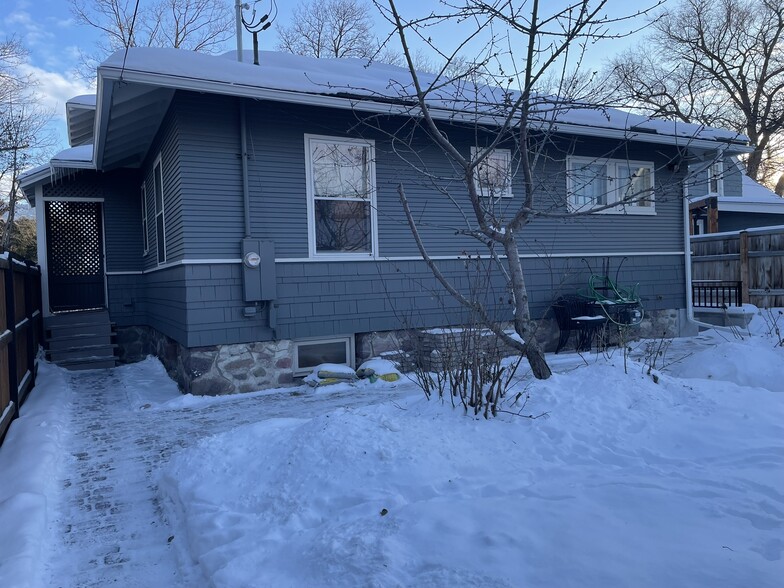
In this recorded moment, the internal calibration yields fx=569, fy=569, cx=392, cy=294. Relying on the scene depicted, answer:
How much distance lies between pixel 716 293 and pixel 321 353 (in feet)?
32.5

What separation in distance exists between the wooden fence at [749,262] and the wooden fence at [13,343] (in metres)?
13.0

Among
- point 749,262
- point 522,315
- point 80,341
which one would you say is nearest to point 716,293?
point 749,262

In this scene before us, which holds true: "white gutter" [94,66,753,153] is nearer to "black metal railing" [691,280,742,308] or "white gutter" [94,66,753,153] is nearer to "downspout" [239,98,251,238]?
"downspout" [239,98,251,238]

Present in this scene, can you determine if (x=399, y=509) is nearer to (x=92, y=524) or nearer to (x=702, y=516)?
(x=702, y=516)

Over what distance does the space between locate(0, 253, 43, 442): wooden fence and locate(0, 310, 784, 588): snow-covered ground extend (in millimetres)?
534

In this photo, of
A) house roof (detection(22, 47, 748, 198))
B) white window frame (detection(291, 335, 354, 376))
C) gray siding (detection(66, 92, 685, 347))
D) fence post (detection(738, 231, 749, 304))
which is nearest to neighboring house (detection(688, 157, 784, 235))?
fence post (detection(738, 231, 749, 304))

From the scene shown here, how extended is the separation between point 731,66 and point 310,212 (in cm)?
2537

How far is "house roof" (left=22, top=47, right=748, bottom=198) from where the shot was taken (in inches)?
227

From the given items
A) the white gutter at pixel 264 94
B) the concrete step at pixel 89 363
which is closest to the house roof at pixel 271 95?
the white gutter at pixel 264 94

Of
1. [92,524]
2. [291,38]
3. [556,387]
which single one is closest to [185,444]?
[92,524]

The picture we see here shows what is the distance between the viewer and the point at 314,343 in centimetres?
745

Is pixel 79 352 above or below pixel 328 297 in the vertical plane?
below

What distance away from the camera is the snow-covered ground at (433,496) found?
2.38 m

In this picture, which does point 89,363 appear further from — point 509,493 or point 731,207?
point 731,207
